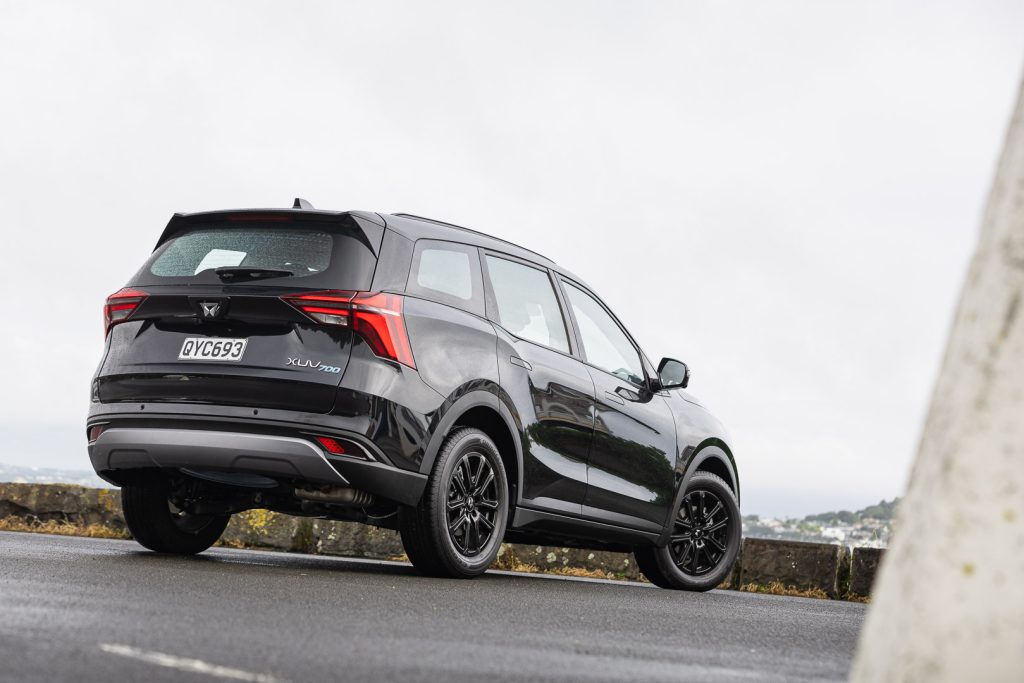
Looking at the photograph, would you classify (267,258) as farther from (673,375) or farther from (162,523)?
(673,375)

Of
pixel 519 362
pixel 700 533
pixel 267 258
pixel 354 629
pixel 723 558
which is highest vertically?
pixel 267 258

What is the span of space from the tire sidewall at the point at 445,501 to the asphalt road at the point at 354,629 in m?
0.14

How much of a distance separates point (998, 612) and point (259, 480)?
4466 millimetres

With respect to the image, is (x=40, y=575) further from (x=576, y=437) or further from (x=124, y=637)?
(x=576, y=437)

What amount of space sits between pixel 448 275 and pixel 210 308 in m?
1.24

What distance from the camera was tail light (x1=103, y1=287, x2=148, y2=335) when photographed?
252 inches

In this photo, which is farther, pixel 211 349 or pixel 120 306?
pixel 120 306

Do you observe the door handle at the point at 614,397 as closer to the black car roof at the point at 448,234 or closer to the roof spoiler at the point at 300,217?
the black car roof at the point at 448,234

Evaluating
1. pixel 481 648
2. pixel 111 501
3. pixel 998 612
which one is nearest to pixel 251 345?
pixel 481 648

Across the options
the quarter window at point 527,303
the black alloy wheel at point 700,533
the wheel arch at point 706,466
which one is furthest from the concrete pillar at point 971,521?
the black alloy wheel at point 700,533

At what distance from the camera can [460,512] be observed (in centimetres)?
643

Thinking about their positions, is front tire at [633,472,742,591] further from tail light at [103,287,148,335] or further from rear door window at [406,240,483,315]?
tail light at [103,287,148,335]

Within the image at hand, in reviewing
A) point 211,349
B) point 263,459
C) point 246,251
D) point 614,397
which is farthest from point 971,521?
point 614,397

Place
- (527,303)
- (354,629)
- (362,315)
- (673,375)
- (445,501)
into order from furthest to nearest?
(673,375), (527,303), (445,501), (362,315), (354,629)
